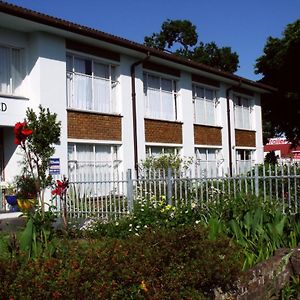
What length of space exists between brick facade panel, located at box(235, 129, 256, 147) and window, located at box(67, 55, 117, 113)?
10136 mm

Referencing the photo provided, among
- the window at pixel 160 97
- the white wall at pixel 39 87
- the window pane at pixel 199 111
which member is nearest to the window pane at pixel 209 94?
the window pane at pixel 199 111

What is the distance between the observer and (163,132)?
2195 cm

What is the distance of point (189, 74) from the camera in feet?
79.5

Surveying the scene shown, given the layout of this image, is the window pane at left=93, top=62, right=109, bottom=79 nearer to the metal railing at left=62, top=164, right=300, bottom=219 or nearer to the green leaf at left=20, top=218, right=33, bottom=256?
the metal railing at left=62, top=164, right=300, bottom=219

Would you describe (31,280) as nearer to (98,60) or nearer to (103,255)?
(103,255)

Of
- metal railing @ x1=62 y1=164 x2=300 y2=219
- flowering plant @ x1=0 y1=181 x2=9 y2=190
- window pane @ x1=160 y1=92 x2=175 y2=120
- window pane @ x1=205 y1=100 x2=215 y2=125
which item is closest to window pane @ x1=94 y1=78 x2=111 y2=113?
window pane @ x1=160 y1=92 x2=175 y2=120

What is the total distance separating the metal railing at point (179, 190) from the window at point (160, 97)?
7.47 metres

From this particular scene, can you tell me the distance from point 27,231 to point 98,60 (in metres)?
14.2

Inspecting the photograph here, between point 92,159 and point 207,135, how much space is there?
8093 millimetres

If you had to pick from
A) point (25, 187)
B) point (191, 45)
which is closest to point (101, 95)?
point (25, 187)

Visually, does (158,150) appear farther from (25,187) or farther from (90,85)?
(25,187)

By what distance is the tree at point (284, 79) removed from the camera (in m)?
31.8

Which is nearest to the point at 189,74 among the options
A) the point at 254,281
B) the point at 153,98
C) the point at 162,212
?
the point at 153,98

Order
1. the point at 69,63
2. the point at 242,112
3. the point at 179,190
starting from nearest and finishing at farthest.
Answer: the point at 179,190, the point at 69,63, the point at 242,112
